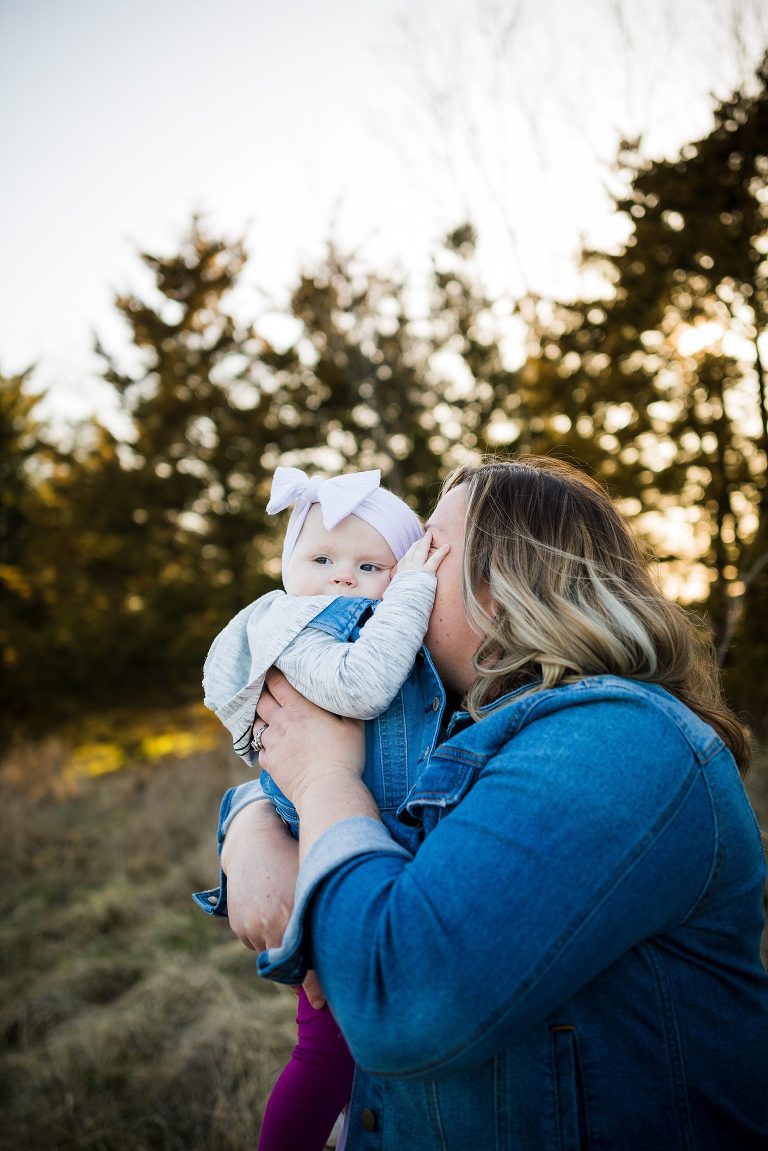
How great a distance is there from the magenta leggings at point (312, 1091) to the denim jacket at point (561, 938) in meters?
0.44

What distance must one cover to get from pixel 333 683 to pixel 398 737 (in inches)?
7.9

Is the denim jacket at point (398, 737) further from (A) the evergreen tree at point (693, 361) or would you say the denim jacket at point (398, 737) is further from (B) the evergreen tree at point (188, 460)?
(B) the evergreen tree at point (188, 460)

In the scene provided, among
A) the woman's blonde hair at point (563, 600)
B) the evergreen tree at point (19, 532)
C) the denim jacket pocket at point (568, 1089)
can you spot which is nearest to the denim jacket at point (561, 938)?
the denim jacket pocket at point (568, 1089)

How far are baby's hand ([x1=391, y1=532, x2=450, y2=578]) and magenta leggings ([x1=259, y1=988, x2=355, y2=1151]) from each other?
106 cm

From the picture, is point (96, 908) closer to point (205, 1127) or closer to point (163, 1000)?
point (163, 1000)

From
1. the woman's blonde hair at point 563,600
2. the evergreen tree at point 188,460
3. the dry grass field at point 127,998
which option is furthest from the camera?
the evergreen tree at point 188,460

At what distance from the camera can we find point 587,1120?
1.15 meters

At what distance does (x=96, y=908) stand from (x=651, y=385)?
701cm

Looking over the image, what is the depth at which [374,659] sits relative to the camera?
1.56 m

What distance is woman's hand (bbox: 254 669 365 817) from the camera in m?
1.42

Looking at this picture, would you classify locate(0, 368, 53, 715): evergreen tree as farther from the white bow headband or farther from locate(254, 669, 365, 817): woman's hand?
locate(254, 669, 365, 817): woman's hand

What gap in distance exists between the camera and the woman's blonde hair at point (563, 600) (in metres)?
1.37

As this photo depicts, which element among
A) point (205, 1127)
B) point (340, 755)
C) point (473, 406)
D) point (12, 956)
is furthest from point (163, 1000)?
point (473, 406)

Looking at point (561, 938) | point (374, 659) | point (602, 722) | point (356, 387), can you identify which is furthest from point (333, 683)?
point (356, 387)
